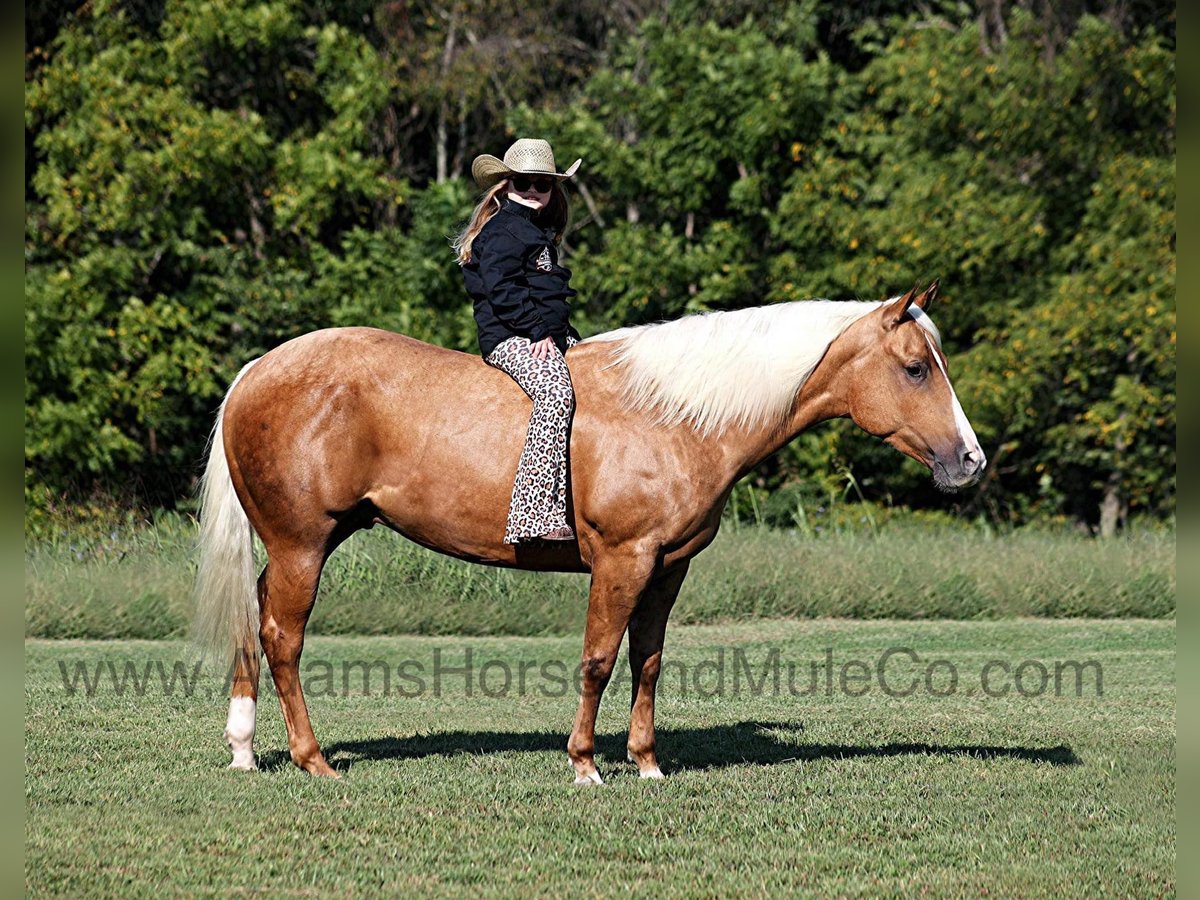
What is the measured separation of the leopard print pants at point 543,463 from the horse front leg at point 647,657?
0.65 m

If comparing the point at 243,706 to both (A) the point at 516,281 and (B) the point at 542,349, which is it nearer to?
(B) the point at 542,349

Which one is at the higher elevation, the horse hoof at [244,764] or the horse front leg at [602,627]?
the horse front leg at [602,627]

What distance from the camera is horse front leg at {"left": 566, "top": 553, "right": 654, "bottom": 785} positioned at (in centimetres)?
607

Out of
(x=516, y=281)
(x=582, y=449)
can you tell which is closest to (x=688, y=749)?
(x=582, y=449)

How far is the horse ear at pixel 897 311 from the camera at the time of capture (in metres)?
6.05

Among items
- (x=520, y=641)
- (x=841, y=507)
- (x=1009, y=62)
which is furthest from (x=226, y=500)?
(x=1009, y=62)

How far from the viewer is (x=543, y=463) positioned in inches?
238

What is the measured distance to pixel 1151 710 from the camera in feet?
27.4

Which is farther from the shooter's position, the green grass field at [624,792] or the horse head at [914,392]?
the horse head at [914,392]

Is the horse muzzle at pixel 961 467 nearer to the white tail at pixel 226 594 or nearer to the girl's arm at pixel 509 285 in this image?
the girl's arm at pixel 509 285

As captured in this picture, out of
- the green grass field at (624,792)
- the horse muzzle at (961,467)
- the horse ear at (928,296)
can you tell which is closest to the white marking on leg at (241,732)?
the green grass field at (624,792)

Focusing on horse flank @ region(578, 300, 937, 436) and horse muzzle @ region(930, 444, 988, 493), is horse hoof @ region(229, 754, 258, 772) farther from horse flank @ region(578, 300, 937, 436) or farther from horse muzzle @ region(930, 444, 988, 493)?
horse muzzle @ region(930, 444, 988, 493)

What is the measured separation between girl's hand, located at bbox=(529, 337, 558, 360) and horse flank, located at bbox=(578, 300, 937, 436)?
36 cm

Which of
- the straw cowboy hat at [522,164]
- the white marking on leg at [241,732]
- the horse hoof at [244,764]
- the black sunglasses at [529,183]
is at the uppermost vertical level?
the straw cowboy hat at [522,164]
